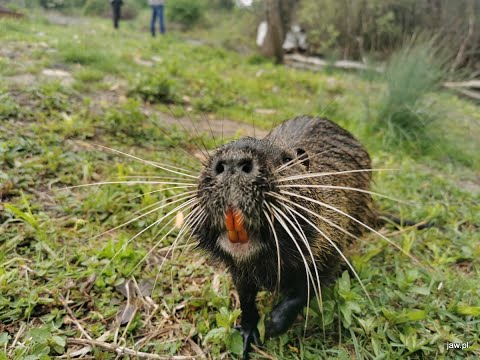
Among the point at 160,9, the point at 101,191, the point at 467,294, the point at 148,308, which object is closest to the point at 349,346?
the point at 467,294

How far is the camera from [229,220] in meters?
1.31

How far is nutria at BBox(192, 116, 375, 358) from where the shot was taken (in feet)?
4.26

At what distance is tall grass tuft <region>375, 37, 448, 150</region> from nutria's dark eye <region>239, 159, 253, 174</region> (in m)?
3.66

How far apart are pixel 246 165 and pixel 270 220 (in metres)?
0.21

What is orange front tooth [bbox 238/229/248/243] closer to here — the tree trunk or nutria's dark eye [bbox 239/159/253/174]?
nutria's dark eye [bbox 239/159/253/174]

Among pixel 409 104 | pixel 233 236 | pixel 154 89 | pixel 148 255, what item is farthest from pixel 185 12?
pixel 233 236

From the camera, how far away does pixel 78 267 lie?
207 cm

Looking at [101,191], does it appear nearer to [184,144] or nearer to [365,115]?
[184,144]

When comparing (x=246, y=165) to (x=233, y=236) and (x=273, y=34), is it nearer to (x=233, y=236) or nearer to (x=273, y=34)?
(x=233, y=236)

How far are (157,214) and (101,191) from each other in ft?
1.41

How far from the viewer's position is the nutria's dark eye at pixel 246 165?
Result: 1.30 m

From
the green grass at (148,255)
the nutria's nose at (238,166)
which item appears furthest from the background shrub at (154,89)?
the nutria's nose at (238,166)

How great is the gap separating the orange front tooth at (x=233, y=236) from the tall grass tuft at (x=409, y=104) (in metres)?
3.67

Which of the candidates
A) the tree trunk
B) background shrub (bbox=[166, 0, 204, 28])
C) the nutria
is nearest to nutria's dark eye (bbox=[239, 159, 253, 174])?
the nutria
